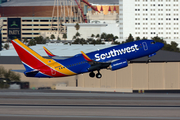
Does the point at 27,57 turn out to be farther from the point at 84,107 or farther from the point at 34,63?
the point at 84,107

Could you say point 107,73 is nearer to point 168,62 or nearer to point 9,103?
point 168,62

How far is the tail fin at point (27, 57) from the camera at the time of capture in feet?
228

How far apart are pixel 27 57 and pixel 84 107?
1650 centimetres

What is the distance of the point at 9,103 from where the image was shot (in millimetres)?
66000

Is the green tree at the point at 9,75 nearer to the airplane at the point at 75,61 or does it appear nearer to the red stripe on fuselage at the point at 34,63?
the airplane at the point at 75,61

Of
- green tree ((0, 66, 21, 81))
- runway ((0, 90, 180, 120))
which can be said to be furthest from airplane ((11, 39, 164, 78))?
green tree ((0, 66, 21, 81))

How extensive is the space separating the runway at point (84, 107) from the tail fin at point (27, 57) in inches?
256

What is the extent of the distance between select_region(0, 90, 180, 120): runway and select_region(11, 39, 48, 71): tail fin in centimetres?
650

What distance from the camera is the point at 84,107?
61281 mm

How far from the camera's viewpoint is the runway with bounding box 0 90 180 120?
2119 inches

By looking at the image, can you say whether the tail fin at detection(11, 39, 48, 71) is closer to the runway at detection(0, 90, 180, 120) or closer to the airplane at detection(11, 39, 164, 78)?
the airplane at detection(11, 39, 164, 78)

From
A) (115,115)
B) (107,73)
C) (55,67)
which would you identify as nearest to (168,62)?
(107,73)

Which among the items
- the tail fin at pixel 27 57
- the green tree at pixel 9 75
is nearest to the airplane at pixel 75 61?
the tail fin at pixel 27 57

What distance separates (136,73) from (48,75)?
118ft
